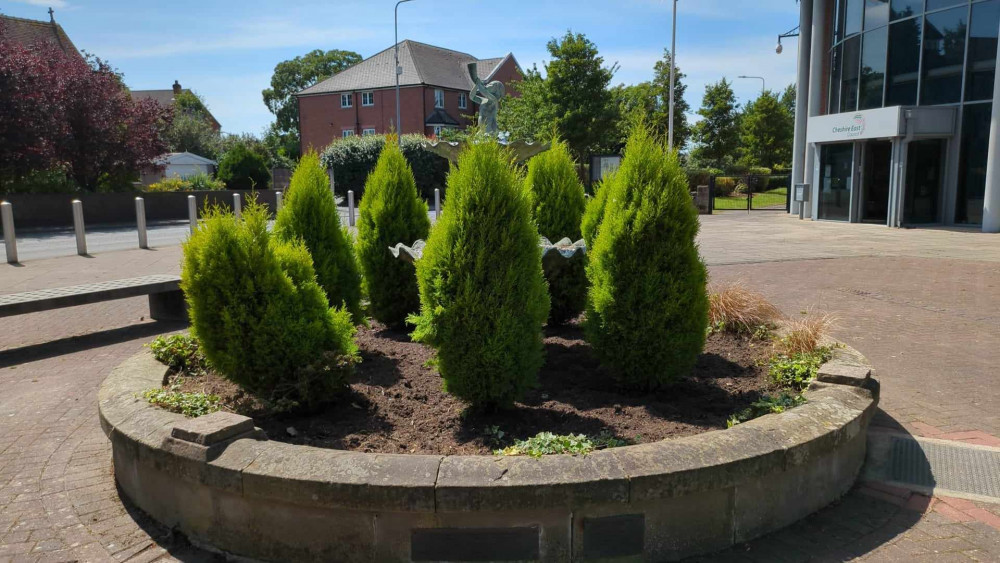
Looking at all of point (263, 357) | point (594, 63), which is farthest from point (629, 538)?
point (594, 63)

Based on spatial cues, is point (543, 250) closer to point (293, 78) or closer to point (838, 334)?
point (838, 334)

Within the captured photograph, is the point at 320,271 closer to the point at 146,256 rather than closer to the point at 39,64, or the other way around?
the point at 146,256

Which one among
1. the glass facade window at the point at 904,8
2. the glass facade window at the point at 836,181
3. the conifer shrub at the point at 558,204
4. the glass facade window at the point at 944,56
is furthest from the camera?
the glass facade window at the point at 836,181

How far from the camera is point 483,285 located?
373 cm

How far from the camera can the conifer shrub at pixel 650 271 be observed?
166 inches

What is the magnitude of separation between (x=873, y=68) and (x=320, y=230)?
73.2 ft

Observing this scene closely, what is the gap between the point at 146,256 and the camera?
14.0 m

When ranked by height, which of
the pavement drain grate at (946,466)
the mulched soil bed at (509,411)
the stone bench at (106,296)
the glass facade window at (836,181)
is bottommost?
the pavement drain grate at (946,466)

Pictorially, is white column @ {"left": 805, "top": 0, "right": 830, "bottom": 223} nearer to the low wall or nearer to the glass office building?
the glass office building

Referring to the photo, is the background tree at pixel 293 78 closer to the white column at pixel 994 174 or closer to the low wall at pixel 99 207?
the low wall at pixel 99 207

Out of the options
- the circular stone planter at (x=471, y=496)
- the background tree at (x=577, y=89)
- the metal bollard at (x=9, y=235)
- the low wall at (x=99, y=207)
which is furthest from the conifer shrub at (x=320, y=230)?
the background tree at (x=577, y=89)

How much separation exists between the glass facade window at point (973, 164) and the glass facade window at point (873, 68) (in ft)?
9.21

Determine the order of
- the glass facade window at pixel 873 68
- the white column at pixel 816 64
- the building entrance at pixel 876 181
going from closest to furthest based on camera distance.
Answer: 1. the glass facade window at pixel 873 68
2. the building entrance at pixel 876 181
3. the white column at pixel 816 64

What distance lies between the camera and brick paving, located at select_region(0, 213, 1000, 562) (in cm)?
326
